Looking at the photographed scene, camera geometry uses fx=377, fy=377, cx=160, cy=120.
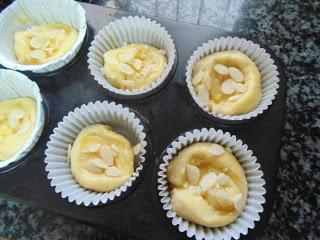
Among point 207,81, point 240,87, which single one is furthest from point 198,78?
point 240,87

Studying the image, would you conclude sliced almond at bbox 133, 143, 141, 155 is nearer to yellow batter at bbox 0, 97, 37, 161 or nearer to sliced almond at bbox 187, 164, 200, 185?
sliced almond at bbox 187, 164, 200, 185

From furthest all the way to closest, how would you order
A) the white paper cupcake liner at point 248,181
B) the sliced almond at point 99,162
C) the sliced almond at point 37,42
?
the sliced almond at point 37,42 → the sliced almond at point 99,162 → the white paper cupcake liner at point 248,181

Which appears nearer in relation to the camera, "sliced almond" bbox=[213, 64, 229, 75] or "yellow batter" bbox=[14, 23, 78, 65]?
"sliced almond" bbox=[213, 64, 229, 75]

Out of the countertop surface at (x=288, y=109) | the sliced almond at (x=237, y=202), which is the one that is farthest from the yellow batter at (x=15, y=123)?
the sliced almond at (x=237, y=202)

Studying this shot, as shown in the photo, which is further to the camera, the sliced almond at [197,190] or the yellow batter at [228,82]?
the yellow batter at [228,82]

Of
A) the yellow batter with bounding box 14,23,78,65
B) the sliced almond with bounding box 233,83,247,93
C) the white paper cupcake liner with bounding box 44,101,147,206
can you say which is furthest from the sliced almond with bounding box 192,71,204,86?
the yellow batter with bounding box 14,23,78,65

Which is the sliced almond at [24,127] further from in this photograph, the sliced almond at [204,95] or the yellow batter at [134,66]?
the sliced almond at [204,95]
